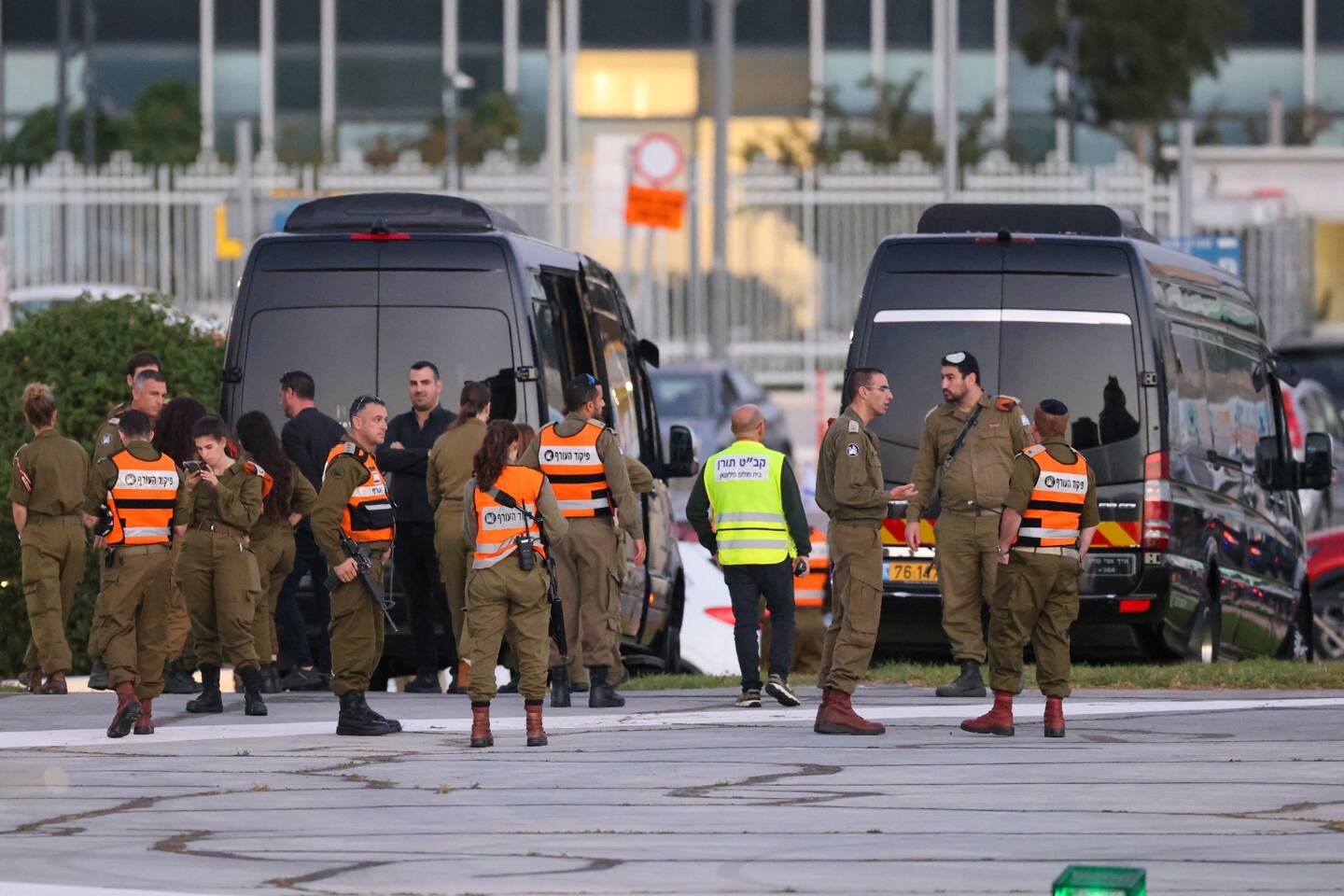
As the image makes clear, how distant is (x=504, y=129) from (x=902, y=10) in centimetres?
1012

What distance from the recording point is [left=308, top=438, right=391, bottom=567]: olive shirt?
12492 millimetres

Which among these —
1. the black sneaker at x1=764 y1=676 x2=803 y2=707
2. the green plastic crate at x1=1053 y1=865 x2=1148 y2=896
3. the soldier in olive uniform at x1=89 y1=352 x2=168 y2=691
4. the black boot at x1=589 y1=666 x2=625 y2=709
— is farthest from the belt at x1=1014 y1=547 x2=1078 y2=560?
the green plastic crate at x1=1053 y1=865 x2=1148 y2=896

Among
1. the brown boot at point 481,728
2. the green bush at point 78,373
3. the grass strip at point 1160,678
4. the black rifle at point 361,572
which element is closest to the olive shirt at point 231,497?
the black rifle at point 361,572

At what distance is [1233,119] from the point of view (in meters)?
51.8

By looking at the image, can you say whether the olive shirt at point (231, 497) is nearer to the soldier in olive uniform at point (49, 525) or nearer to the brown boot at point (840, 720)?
the soldier in olive uniform at point (49, 525)

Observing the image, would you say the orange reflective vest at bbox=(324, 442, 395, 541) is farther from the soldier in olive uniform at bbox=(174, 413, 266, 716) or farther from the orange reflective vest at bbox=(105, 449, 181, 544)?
the orange reflective vest at bbox=(105, 449, 181, 544)

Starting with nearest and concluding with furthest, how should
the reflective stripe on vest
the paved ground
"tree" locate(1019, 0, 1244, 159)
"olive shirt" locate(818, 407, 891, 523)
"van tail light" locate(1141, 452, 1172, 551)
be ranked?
the paved ground → "olive shirt" locate(818, 407, 891, 523) → the reflective stripe on vest → "van tail light" locate(1141, 452, 1172, 551) → "tree" locate(1019, 0, 1244, 159)

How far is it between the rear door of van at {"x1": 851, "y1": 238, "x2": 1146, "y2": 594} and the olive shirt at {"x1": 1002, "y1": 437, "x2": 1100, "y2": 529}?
227 cm

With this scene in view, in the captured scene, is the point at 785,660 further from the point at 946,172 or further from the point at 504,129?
the point at 504,129

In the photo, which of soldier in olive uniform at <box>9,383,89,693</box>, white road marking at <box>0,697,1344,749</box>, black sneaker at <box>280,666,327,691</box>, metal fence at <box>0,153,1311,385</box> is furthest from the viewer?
metal fence at <box>0,153,1311,385</box>

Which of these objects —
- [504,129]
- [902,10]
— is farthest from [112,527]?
[902,10]

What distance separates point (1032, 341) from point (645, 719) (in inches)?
128

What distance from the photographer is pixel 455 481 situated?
14297 millimetres

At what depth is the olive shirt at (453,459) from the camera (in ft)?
46.5
